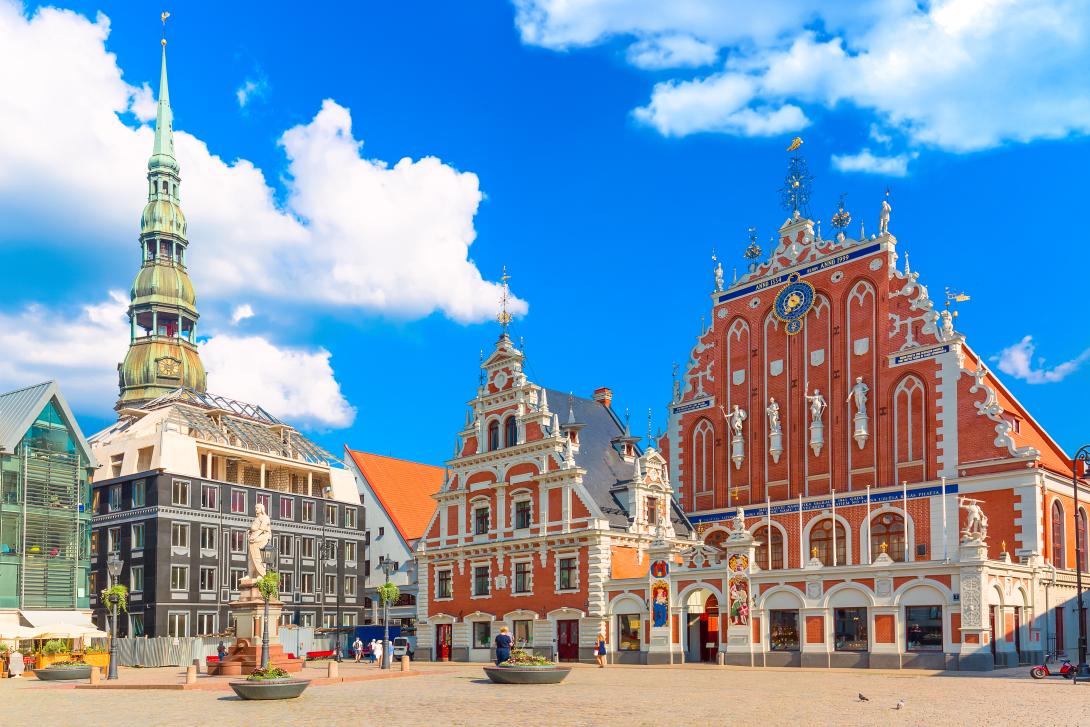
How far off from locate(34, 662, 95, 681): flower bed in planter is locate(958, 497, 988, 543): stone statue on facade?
108ft

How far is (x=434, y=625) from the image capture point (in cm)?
5984

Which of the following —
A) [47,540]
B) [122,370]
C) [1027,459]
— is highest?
[122,370]

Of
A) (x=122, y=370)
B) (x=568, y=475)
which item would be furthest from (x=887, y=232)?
(x=122, y=370)

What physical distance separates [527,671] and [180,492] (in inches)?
1846

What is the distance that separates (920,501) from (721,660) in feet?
37.2

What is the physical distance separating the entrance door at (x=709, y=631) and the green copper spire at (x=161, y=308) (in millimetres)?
65286

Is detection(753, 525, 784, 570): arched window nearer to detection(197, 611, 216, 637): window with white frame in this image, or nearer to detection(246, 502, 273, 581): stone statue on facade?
detection(246, 502, 273, 581): stone statue on facade

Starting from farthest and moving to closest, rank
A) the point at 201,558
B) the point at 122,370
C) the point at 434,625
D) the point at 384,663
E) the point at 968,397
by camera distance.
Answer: the point at 122,370, the point at 201,558, the point at 434,625, the point at 968,397, the point at 384,663

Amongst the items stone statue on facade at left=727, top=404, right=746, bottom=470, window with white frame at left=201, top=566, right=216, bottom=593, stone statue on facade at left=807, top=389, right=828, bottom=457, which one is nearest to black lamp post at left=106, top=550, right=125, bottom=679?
window with white frame at left=201, top=566, right=216, bottom=593

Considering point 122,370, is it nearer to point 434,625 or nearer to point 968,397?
point 434,625

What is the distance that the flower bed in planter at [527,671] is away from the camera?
107 feet

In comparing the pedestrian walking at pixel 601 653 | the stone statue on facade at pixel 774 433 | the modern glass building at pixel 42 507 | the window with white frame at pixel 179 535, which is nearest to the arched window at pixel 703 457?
the stone statue on facade at pixel 774 433

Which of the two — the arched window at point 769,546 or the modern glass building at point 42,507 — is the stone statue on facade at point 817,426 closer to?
the arched window at point 769,546

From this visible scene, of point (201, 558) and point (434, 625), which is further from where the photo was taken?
point (201, 558)
